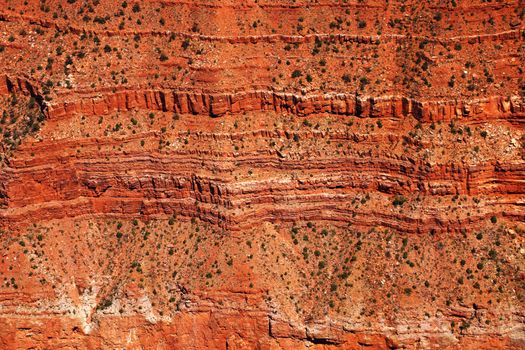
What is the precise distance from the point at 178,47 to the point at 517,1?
2075 cm

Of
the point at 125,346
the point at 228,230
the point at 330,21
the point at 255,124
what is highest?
the point at 330,21

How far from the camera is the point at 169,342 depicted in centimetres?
6656

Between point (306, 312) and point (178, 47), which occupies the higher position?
point (178, 47)

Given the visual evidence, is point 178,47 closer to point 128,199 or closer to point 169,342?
point 128,199

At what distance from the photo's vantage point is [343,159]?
6794 cm

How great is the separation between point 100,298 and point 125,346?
3.32 metres

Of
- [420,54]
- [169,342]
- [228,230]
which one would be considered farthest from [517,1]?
[169,342]

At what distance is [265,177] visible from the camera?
68.0m

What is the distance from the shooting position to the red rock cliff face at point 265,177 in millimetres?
65812

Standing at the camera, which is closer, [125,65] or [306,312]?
[306,312]

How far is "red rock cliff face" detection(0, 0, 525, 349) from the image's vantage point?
65.8 meters

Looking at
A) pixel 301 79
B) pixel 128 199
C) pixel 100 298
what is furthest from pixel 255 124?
pixel 100 298

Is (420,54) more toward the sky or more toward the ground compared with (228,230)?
more toward the sky

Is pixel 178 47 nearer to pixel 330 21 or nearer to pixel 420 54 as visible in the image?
pixel 330 21
